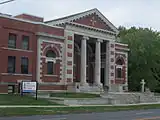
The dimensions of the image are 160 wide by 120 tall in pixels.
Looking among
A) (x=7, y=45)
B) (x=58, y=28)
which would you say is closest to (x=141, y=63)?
(x=58, y=28)

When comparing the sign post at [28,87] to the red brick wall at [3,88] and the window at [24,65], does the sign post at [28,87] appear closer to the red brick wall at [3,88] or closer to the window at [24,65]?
the red brick wall at [3,88]

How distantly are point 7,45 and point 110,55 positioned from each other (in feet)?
69.8

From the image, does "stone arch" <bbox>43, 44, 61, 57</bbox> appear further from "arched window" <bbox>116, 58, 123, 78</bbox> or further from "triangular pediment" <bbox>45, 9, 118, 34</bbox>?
"arched window" <bbox>116, 58, 123, 78</bbox>

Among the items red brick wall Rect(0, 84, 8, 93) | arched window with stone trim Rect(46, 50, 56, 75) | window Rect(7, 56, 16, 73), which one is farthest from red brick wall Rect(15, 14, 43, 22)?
red brick wall Rect(0, 84, 8, 93)

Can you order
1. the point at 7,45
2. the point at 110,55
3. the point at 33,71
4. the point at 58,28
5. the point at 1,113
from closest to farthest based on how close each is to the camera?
the point at 1,113 < the point at 7,45 < the point at 33,71 < the point at 58,28 < the point at 110,55

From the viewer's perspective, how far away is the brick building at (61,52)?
44.2m

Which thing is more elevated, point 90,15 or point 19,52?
point 90,15

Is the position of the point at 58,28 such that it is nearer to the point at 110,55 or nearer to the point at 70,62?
the point at 70,62

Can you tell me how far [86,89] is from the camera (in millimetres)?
52062

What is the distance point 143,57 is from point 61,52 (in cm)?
2436

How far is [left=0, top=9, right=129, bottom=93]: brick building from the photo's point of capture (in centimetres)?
4425

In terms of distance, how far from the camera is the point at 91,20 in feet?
182

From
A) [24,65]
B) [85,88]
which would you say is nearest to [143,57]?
[85,88]

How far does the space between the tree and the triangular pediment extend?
11.7 m
